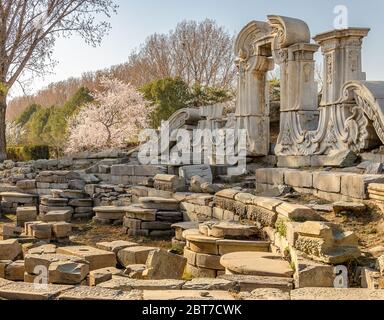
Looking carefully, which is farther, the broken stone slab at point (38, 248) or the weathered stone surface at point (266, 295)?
the broken stone slab at point (38, 248)

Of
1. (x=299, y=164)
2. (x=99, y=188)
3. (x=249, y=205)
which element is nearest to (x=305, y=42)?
(x=299, y=164)

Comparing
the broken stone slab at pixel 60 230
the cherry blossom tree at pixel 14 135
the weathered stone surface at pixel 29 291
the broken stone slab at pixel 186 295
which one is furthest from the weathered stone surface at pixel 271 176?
the cherry blossom tree at pixel 14 135

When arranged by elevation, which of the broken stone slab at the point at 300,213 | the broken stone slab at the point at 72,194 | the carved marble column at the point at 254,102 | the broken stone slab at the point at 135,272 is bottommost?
the broken stone slab at the point at 135,272

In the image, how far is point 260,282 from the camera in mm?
4234

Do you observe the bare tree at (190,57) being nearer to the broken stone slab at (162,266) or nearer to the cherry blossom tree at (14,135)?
the cherry blossom tree at (14,135)

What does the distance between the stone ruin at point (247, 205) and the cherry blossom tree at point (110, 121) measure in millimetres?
9340

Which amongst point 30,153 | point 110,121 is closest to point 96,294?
point 30,153

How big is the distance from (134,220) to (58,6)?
1491cm

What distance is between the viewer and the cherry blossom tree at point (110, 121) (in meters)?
24.5

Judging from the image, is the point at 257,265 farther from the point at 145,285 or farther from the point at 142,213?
the point at 142,213

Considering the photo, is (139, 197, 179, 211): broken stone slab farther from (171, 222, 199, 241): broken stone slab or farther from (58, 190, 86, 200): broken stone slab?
(58, 190, 86, 200): broken stone slab

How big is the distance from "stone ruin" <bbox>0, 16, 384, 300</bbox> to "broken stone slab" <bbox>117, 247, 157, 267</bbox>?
19 mm

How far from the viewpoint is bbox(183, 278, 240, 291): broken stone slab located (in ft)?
13.1

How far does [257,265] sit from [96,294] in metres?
1.88
